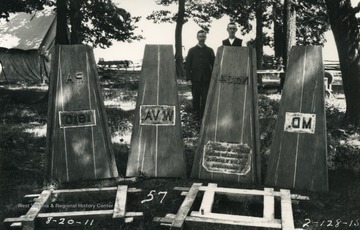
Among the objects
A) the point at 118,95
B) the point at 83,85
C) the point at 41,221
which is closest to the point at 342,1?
the point at 83,85

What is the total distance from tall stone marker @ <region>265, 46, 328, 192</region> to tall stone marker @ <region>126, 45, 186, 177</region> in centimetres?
132

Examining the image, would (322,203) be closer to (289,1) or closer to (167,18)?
(289,1)

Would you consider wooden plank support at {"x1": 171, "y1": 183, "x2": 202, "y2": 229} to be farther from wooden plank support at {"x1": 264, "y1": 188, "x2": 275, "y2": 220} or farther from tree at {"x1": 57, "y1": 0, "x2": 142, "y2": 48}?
tree at {"x1": 57, "y1": 0, "x2": 142, "y2": 48}

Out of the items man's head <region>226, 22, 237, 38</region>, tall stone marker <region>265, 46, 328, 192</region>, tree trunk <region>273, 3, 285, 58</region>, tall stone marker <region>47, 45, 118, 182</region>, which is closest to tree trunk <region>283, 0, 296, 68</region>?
man's head <region>226, 22, 237, 38</region>

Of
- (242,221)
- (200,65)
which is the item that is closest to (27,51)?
(200,65)

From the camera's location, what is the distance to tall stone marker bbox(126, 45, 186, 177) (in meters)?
5.21

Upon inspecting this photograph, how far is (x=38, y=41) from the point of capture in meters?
21.6

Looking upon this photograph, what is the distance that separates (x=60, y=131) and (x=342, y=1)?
5763 mm

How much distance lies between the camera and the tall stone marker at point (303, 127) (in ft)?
15.7

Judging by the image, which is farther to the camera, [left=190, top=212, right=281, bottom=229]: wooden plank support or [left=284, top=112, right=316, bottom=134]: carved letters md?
[left=284, top=112, right=316, bottom=134]: carved letters md

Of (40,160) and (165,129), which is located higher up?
(165,129)

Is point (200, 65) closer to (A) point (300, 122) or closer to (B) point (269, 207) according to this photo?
(A) point (300, 122)

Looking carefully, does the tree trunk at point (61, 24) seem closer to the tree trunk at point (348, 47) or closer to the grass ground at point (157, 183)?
the grass ground at point (157, 183)

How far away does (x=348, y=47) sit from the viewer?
7555 mm
